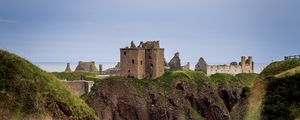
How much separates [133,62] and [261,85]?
38.2 meters

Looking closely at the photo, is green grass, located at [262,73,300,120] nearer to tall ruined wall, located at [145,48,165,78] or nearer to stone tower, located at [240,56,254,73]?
tall ruined wall, located at [145,48,165,78]

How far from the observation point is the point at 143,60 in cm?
8769

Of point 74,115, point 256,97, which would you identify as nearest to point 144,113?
point 256,97

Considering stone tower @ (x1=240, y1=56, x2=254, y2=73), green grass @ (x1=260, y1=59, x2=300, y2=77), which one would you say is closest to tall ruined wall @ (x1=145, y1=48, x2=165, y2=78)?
stone tower @ (x1=240, y1=56, x2=254, y2=73)

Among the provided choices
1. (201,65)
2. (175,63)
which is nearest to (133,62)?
(175,63)

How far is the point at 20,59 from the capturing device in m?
41.1

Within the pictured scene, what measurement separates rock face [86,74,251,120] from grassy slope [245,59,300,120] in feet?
81.6

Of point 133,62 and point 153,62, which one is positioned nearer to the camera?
point 133,62

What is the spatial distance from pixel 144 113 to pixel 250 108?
28.8 metres

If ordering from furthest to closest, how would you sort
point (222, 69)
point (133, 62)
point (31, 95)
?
point (222, 69), point (133, 62), point (31, 95)

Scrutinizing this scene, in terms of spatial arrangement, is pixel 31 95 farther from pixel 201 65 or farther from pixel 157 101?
pixel 201 65

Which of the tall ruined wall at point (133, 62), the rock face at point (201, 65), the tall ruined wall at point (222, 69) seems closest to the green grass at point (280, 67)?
the tall ruined wall at point (133, 62)

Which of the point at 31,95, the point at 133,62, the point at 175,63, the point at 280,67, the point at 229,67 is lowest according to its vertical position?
the point at 31,95

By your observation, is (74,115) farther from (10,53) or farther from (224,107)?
(224,107)
